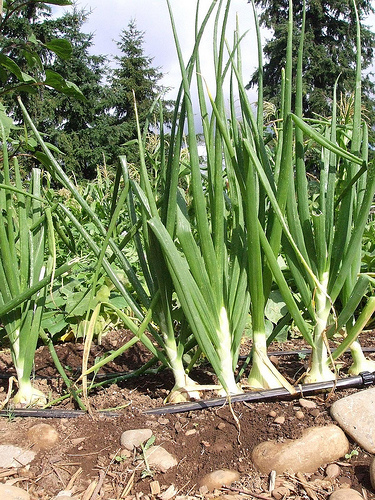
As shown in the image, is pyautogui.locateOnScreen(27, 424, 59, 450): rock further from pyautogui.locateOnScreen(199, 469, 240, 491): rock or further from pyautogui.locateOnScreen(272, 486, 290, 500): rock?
pyautogui.locateOnScreen(272, 486, 290, 500): rock

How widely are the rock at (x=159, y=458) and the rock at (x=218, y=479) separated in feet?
0.28

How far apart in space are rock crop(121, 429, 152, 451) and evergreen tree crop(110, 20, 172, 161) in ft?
71.1

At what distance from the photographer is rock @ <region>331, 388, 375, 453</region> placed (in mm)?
1028

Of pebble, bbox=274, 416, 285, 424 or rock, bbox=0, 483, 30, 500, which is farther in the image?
pebble, bbox=274, 416, 285, 424

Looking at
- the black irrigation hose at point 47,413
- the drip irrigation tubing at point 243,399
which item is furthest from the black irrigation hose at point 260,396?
the black irrigation hose at point 47,413

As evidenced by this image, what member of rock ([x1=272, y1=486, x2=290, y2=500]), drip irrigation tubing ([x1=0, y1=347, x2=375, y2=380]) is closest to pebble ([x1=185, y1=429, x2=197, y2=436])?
rock ([x1=272, y1=486, x2=290, y2=500])

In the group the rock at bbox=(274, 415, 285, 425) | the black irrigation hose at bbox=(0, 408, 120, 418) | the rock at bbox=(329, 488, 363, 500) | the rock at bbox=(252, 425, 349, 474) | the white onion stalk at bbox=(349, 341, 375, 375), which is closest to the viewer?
the rock at bbox=(329, 488, 363, 500)

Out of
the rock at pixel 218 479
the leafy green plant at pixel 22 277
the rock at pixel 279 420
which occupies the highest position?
the leafy green plant at pixel 22 277

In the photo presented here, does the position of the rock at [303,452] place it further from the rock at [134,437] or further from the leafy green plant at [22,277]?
the leafy green plant at [22,277]

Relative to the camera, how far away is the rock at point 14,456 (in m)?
1.05

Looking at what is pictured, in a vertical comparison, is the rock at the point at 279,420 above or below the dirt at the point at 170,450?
Answer: above

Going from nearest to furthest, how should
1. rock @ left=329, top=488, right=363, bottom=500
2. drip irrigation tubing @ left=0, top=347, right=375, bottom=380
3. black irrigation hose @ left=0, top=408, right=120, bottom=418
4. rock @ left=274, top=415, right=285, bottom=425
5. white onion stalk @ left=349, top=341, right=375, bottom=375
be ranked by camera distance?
rock @ left=329, top=488, right=363, bottom=500, rock @ left=274, top=415, right=285, bottom=425, black irrigation hose @ left=0, top=408, right=120, bottom=418, white onion stalk @ left=349, top=341, right=375, bottom=375, drip irrigation tubing @ left=0, top=347, right=375, bottom=380

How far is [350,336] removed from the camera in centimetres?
116

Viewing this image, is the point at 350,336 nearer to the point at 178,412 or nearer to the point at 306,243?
the point at 306,243
